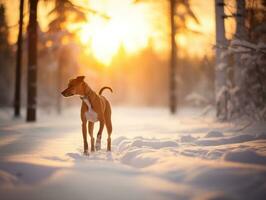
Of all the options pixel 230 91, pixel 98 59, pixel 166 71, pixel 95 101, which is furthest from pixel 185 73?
pixel 95 101

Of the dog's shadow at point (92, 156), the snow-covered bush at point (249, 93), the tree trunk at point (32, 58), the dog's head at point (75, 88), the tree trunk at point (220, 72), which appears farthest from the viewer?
the tree trunk at point (32, 58)

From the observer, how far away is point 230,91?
11062 mm

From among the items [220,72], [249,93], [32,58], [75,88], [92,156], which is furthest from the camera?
[32,58]

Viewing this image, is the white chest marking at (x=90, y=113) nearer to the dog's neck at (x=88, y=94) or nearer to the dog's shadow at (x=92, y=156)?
the dog's neck at (x=88, y=94)

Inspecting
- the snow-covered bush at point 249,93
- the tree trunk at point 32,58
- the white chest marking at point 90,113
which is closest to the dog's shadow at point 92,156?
the white chest marking at point 90,113

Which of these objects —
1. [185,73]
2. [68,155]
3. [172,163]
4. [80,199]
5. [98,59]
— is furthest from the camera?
[185,73]

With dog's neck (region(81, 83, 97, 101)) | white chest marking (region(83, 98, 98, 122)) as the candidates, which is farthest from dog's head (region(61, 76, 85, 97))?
white chest marking (region(83, 98, 98, 122))

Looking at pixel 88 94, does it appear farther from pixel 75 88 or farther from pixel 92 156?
pixel 92 156

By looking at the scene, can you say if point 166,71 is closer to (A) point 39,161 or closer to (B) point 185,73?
(B) point 185,73

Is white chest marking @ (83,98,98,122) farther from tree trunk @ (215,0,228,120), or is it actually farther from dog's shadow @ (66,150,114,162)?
tree trunk @ (215,0,228,120)

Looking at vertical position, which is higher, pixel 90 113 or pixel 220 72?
pixel 220 72

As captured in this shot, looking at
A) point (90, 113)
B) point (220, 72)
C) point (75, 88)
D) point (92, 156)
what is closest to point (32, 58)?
point (75, 88)

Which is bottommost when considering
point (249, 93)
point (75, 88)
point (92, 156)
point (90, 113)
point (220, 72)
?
point (92, 156)

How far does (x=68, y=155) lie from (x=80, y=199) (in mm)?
2346
